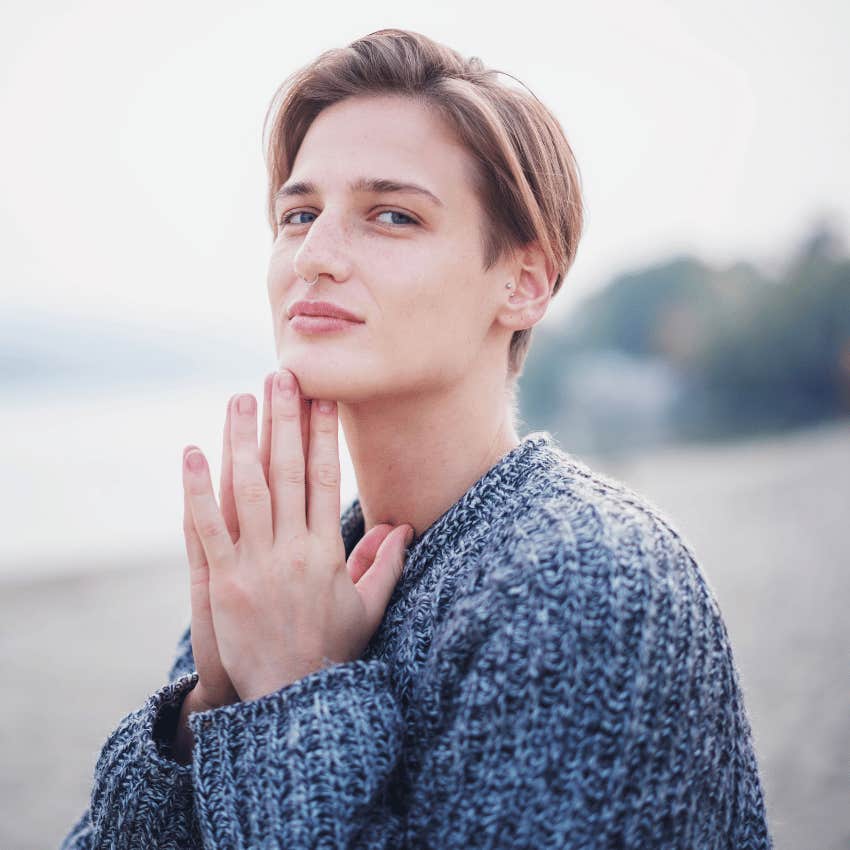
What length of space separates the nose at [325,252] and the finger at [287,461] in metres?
0.25

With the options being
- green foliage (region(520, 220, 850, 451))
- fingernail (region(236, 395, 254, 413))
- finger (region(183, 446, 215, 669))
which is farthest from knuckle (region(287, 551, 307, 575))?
green foliage (region(520, 220, 850, 451))

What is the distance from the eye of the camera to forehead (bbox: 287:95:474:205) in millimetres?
1900

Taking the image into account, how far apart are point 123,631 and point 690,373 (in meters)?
16.1

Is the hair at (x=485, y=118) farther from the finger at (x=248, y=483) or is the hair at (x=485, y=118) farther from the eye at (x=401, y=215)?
the finger at (x=248, y=483)

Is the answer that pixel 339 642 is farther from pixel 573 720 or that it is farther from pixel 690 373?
pixel 690 373

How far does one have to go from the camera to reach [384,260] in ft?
6.06

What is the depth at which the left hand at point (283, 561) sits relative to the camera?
1584 mm

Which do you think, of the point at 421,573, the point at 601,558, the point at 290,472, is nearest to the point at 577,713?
the point at 601,558

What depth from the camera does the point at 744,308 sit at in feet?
65.7

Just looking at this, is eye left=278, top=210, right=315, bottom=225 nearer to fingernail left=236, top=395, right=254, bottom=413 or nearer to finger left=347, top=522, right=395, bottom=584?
fingernail left=236, top=395, right=254, bottom=413

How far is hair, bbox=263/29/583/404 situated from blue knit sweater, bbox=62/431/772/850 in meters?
0.82

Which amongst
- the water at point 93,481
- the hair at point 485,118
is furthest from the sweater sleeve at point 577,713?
the water at point 93,481

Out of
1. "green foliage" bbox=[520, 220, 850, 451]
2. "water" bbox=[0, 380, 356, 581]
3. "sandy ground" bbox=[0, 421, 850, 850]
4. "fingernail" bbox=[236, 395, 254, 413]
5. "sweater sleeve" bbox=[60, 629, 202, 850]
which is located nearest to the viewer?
"sweater sleeve" bbox=[60, 629, 202, 850]

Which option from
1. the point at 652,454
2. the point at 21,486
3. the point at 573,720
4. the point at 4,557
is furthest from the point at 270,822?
the point at 652,454
